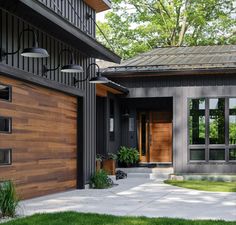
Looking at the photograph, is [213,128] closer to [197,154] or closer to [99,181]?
[197,154]

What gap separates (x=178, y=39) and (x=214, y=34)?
2.35m

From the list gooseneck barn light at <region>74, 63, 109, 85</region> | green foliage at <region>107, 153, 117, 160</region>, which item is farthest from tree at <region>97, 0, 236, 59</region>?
gooseneck barn light at <region>74, 63, 109, 85</region>

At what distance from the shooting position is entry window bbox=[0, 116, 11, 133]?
8508mm

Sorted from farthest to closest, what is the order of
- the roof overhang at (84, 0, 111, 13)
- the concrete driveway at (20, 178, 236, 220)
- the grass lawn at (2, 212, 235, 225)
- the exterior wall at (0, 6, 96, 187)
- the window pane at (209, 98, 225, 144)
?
1. the window pane at (209, 98, 225, 144)
2. the roof overhang at (84, 0, 111, 13)
3. the exterior wall at (0, 6, 96, 187)
4. the concrete driveway at (20, 178, 236, 220)
5. the grass lawn at (2, 212, 235, 225)

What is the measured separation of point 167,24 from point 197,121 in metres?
16.3

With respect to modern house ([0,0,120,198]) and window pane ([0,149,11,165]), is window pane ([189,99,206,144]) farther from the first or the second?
window pane ([0,149,11,165])

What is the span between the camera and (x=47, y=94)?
10.5 m

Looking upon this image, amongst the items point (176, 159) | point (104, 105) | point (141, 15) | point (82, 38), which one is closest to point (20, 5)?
point (82, 38)

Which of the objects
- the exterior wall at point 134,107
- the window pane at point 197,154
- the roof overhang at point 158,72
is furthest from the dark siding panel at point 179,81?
the window pane at point 197,154

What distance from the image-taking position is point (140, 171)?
55.6 ft

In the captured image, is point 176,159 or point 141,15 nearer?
point 176,159

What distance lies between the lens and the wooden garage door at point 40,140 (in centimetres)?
895

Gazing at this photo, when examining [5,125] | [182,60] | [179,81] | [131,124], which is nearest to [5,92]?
[5,125]

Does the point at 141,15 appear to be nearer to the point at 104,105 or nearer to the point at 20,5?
the point at 104,105
